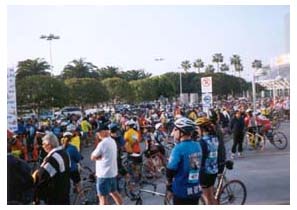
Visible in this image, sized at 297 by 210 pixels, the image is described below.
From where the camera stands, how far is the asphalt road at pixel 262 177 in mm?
7355

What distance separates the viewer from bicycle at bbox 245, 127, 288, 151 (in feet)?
42.6

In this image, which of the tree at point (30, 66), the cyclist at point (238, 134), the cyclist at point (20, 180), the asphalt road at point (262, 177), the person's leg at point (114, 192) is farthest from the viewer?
the cyclist at point (238, 134)

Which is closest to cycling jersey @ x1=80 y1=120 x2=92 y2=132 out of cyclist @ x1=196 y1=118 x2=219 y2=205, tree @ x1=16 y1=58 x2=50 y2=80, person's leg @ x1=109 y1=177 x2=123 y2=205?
tree @ x1=16 y1=58 x2=50 y2=80

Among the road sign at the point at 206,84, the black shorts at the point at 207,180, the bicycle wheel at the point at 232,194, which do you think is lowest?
the bicycle wheel at the point at 232,194

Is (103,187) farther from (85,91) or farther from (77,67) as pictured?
(85,91)

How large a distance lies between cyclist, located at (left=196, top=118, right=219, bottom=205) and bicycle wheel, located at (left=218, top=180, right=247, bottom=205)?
695 millimetres

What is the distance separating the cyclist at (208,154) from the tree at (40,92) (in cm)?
592

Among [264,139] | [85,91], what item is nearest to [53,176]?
[264,139]

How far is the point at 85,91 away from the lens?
2088cm

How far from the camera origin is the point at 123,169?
829cm

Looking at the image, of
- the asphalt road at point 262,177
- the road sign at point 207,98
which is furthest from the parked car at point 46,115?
the road sign at point 207,98

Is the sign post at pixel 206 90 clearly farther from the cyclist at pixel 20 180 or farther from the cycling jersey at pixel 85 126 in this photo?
the cyclist at pixel 20 180
